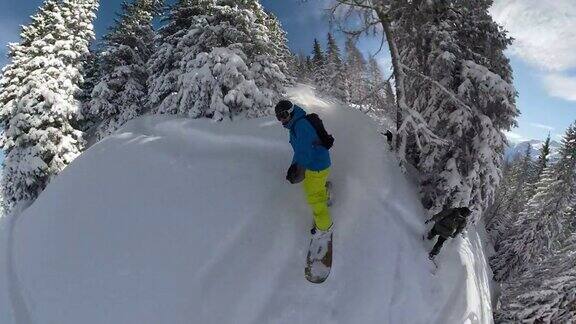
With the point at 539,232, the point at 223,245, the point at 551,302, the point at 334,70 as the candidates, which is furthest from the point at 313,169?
the point at 334,70

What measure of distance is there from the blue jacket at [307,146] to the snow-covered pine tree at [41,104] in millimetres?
19816

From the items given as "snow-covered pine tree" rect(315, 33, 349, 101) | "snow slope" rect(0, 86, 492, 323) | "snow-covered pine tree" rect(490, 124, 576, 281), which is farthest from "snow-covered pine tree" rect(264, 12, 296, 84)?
"snow-covered pine tree" rect(490, 124, 576, 281)

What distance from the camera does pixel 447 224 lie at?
767 cm

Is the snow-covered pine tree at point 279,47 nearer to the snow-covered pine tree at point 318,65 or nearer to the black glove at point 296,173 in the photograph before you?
the snow-covered pine tree at point 318,65

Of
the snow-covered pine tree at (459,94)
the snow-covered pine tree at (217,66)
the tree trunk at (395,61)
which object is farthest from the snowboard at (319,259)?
the snow-covered pine tree at (217,66)

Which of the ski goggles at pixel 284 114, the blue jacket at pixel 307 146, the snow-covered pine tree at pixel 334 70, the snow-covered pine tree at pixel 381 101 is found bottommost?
the blue jacket at pixel 307 146

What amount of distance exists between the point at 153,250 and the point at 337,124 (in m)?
5.23

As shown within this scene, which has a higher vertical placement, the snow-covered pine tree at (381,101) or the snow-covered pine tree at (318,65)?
the snow-covered pine tree at (318,65)

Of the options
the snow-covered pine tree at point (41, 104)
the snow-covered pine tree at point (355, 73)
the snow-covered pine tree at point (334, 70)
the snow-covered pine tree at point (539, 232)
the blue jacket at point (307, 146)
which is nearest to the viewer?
the blue jacket at point (307, 146)

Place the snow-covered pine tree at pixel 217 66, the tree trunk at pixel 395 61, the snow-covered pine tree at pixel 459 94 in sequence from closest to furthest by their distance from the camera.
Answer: the tree trunk at pixel 395 61
the snow-covered pine tree at pixel 459 94
the snow-covered pine tree at pixel 217 66

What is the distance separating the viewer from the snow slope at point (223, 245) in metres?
6.61

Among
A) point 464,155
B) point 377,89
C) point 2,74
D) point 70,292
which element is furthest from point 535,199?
point 2,74

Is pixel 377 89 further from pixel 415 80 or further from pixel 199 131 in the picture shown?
pixel 199 131

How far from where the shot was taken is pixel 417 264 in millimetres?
7695
